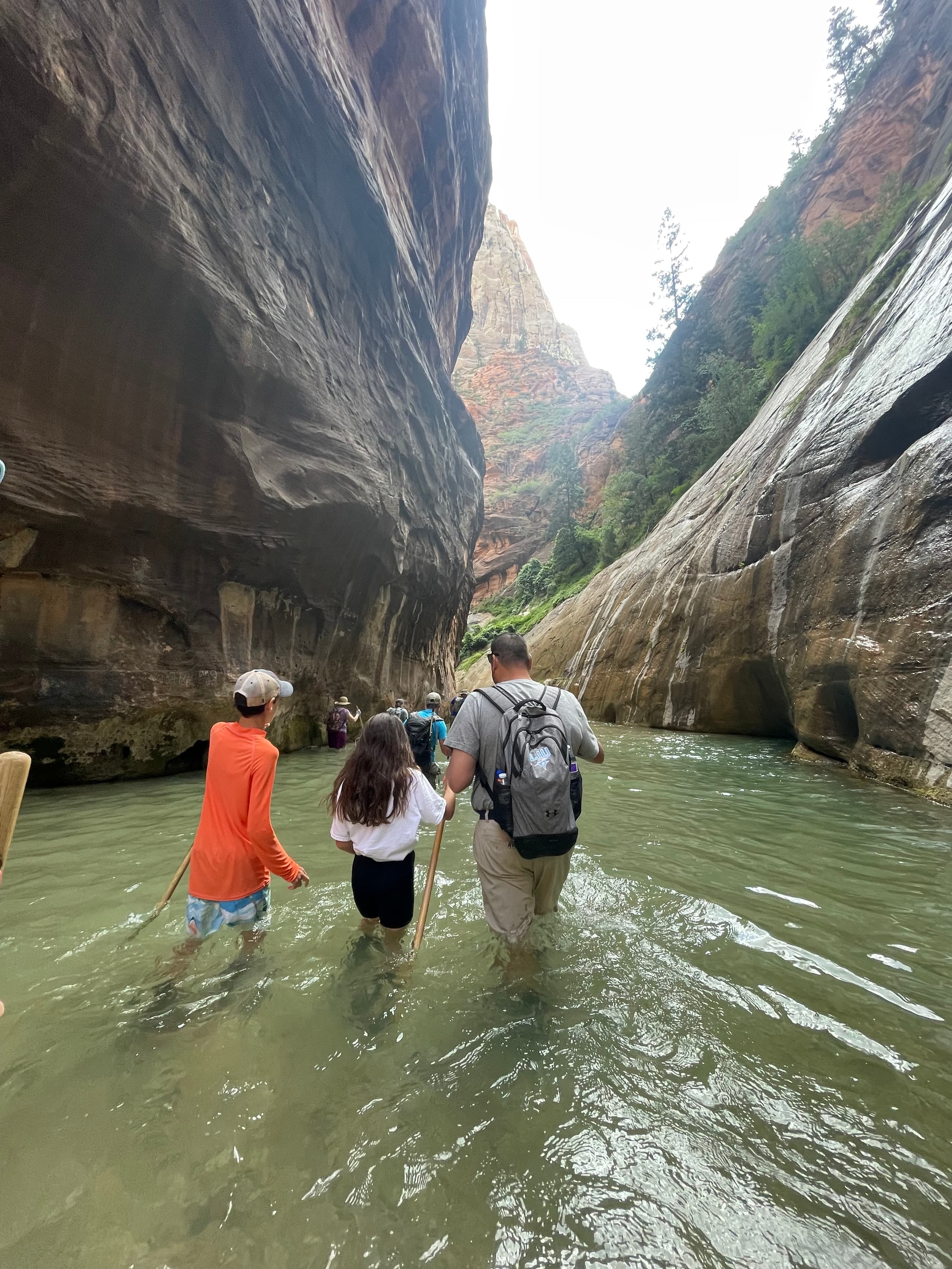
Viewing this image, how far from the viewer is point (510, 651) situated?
330cm

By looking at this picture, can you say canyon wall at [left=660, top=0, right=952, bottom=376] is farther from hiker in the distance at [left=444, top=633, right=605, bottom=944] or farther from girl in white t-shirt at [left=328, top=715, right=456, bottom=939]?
girl in white t-shirt at [left=328, top=715, right=456, bottom=939]

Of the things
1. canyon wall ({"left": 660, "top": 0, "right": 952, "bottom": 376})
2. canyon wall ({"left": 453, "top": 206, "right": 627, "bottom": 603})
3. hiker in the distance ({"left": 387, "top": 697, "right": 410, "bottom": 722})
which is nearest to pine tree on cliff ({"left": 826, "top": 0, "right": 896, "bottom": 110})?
canyon wall ({"left": 660, "top": 0, "right": 952, "bottom": 376})

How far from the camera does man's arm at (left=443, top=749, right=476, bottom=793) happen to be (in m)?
2.88

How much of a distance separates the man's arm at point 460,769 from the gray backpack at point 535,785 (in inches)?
4.6

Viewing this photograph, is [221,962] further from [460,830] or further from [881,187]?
[881,187]

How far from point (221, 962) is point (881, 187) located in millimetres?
33918

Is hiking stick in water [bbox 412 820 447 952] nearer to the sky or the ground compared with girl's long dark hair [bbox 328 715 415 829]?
nearer to the ground

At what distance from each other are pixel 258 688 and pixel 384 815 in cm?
98

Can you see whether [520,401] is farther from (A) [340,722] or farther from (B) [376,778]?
(B) [376,778]

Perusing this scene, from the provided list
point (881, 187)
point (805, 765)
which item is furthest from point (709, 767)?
point (881, 187)

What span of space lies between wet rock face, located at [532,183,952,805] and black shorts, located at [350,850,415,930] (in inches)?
254

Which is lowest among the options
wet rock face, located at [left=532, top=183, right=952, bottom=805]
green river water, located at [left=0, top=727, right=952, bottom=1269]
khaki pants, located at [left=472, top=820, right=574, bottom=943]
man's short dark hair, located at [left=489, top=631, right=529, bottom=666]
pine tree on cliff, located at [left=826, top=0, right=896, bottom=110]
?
green river water, located at [left=0, top=727, right=952, bottom=1269]

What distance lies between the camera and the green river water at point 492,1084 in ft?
5.30

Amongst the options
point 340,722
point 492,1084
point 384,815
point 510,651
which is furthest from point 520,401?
point 492,1084
